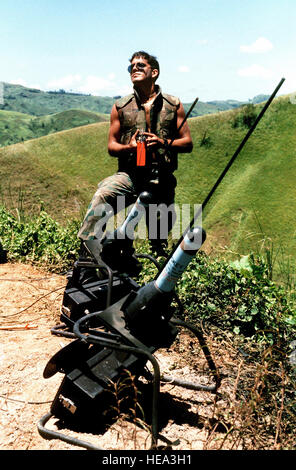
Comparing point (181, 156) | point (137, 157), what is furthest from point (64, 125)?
point (137, 157)

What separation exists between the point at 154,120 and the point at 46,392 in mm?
3334

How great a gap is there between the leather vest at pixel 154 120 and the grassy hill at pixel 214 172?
18.6ft

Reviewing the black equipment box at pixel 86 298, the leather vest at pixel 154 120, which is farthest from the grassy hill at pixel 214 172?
the black equipment box at pixel 86 298

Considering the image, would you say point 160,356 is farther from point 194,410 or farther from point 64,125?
point 64,125

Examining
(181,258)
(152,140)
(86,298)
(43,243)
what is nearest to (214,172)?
(43,243)

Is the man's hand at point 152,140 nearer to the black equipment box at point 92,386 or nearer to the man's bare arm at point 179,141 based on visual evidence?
the man's bare arm at point 179,141

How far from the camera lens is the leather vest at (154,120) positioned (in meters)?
4.71

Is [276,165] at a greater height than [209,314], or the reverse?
Answer: [276,165]

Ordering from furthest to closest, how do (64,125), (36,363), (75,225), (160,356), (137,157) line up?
(64,125) < (75,225) < (137,157) < (160,356) < (36,363)

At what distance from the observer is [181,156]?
44.0ft

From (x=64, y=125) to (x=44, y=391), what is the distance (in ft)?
387

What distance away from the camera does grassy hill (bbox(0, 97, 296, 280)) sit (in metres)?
10.8

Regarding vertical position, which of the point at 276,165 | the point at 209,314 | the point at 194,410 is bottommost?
the point at 194,410
